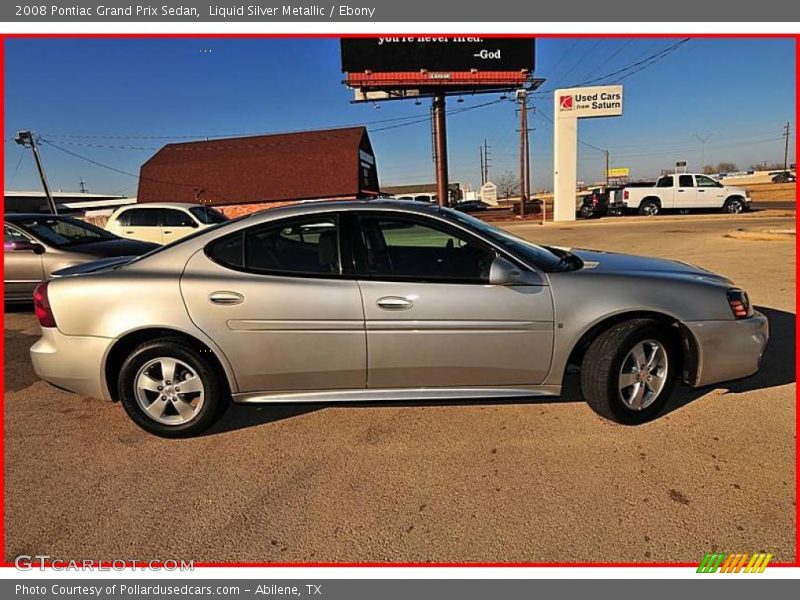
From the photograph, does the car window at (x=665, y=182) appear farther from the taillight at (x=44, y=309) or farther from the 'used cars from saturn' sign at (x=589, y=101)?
the taillight at (x=44, y=309)

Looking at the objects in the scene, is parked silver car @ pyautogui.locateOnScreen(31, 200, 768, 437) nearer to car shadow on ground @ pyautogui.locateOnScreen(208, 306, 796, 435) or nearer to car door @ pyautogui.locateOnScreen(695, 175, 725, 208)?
car shadow on ground @ pyautogui.locateOnScreen(208, 306, 796, 435)

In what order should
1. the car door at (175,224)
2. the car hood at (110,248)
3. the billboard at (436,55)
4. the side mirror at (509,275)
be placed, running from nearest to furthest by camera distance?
the side mirror at (509,275) → the car hood at (110,248) → the car door at (175,224) → the billboard at (436,55)

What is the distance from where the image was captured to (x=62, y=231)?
6.64 m

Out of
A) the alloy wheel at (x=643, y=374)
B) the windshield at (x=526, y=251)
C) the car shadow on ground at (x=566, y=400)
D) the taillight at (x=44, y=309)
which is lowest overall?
the car shadow on ground at (x=566, y=400)

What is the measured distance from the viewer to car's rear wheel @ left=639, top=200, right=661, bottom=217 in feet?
76.3

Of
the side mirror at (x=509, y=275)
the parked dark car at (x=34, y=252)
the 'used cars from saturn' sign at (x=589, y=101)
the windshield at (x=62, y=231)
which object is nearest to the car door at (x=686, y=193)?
the 'used cars from saturn' sign at (x=589, y=101)

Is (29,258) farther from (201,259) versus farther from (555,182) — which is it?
(555,182)

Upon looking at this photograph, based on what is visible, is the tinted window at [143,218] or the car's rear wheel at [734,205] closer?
the tinted window at [143,218]

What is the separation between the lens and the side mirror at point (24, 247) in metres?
6.12

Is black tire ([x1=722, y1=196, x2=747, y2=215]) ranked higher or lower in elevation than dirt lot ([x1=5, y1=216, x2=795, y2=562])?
higher

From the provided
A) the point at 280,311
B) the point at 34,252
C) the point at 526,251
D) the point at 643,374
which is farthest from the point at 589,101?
the point at 280,311

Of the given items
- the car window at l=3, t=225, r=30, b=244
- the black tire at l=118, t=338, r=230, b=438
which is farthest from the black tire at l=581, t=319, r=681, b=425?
the car window at l=3, t=225, r=30, b=244

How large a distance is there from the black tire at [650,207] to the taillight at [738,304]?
22945mm

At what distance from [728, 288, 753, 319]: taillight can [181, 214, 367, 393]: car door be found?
258 centimetres
